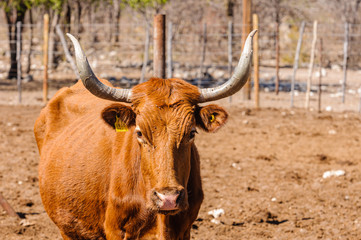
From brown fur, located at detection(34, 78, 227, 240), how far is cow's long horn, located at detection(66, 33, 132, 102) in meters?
0.07

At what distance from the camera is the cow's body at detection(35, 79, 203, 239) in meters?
3.87

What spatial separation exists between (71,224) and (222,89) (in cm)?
181

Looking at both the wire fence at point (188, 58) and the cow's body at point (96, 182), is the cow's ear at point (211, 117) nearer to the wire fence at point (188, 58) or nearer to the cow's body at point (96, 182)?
the cow's body at point (96, 182)

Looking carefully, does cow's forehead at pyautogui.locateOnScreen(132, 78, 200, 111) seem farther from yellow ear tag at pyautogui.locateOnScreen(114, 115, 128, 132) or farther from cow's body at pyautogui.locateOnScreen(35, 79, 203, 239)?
cow's body at pyautogui.locateOnScreen(35, 79, 203, 239)

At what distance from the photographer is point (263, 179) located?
310 inches

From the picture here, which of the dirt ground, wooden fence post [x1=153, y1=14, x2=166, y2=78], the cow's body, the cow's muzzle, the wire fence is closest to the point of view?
the cow's muzzle

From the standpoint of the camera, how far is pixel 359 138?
412 inches

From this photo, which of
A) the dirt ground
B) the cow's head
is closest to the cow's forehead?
the cow's head

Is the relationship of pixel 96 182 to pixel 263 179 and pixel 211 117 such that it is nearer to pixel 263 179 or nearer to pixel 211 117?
pixel 211 117

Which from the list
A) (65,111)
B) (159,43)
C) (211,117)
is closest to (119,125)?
(211,117)

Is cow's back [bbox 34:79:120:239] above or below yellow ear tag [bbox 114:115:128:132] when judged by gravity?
below

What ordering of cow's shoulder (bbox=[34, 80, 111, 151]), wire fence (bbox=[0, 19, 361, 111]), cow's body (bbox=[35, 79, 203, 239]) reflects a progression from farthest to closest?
wire fence (bbox=[0, 19, 361, 111]) → cow's shoulder (bbox=[34, 80, 111, 151]) → cow's body (bbox=[35, 79, 203, 239])

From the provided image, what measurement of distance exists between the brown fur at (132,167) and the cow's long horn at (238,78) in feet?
0.28

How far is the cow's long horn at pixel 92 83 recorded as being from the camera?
3531 millimetres
